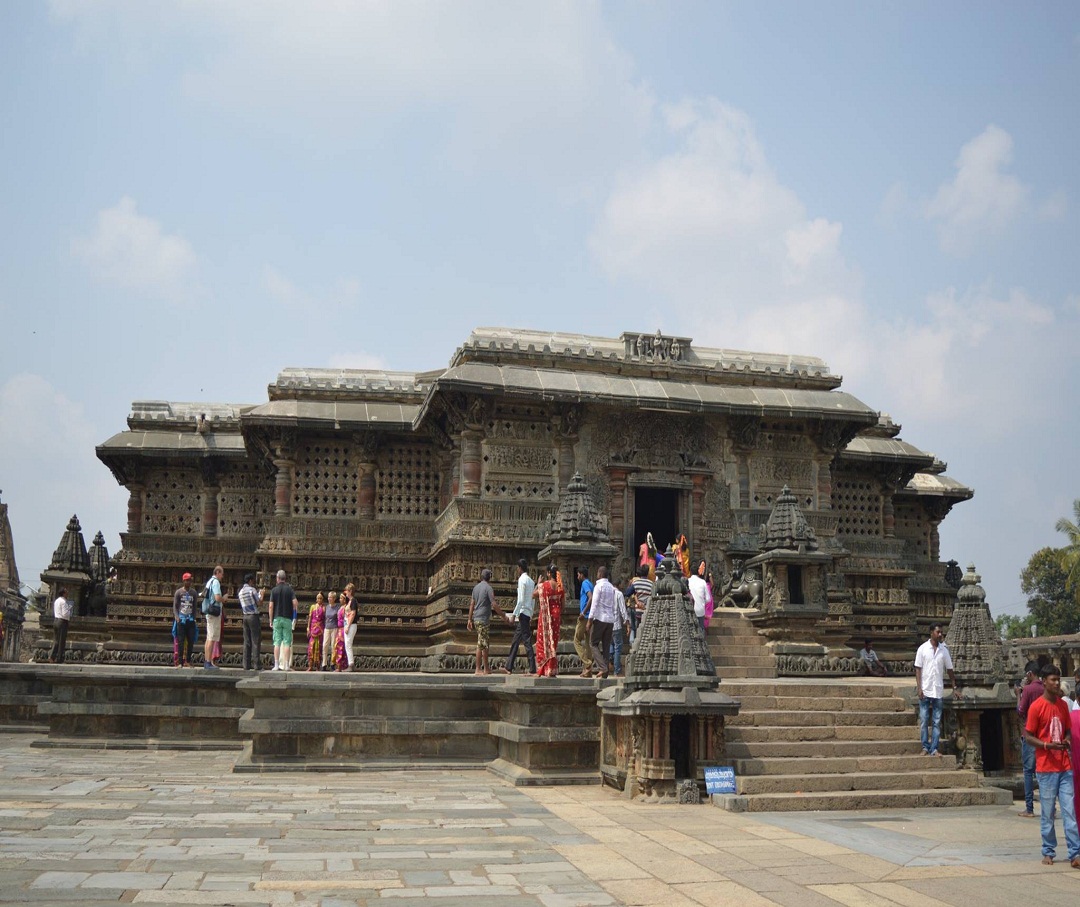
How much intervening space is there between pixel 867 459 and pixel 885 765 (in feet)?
44.4

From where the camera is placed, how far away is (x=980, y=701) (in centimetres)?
1296

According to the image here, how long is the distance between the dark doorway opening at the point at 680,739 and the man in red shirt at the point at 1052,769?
386cm

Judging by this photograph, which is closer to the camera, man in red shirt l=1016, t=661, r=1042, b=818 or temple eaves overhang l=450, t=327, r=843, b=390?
man in red shirt l=1016, t=661, r=1042, b=818

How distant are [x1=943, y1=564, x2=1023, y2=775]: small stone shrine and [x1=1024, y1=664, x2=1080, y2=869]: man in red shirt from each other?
15.6 ft

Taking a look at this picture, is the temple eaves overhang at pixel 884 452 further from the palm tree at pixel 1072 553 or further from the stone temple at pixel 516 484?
the palm tree at pixel 1072 553

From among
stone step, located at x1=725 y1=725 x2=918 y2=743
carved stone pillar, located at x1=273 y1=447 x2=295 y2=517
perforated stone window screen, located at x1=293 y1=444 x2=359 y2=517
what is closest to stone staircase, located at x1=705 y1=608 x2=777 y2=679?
stone step, located at x1=725 y1=725 x2=918 y2=743

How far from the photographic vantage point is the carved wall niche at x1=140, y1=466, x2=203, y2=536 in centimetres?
2559

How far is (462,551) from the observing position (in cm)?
2025

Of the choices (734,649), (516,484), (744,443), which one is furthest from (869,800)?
(744,443)

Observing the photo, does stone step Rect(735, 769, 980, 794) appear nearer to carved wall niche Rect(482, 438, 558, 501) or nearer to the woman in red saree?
the woman in red saree

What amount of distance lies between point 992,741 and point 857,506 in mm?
12352

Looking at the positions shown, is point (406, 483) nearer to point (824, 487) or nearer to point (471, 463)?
point (471, 463)

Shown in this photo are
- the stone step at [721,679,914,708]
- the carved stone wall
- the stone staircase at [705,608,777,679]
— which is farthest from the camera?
the carved stone wall

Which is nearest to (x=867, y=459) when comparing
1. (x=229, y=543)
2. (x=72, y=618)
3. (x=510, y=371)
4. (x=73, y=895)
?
(x=510, y=371)
